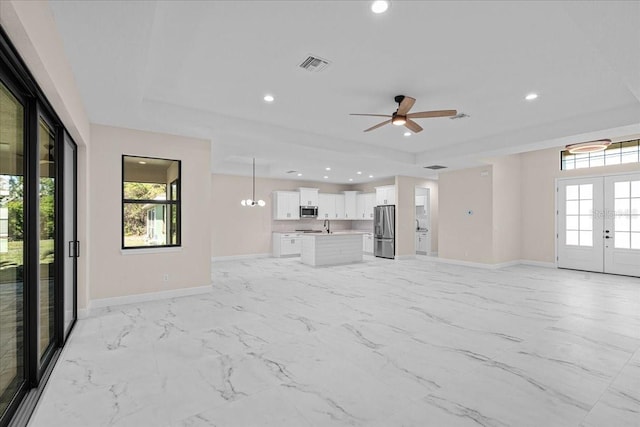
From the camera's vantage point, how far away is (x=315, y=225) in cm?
1151

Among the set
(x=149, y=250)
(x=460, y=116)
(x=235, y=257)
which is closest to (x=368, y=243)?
(x=235, y=257)

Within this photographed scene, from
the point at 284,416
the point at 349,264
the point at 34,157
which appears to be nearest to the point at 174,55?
the point at 34,157

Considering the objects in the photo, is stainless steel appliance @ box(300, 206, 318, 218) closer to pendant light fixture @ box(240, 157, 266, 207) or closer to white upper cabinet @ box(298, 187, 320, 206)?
white upper cabinet @ box(298, 187, 320, 206)

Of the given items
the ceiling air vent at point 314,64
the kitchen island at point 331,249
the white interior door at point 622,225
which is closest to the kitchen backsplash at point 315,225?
the kitchen island at point 331,249

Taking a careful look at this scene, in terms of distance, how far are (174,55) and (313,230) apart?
8.63m

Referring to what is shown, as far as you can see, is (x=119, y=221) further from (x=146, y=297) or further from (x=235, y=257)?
(x=235, y=257)

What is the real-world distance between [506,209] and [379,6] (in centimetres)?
744

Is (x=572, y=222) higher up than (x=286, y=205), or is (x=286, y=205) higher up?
(x=286, y=205)

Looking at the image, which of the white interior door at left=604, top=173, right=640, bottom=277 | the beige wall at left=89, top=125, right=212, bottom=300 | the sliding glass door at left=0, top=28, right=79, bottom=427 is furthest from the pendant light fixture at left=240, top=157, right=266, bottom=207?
the white interior door at left=604, top=173, right=640, bottom=277

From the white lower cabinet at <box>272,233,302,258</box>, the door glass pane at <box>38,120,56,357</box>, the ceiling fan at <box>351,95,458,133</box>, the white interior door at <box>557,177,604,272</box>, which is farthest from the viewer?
the white lower cabinet at <box>272,233,302,258</box>

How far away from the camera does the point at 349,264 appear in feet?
28.7

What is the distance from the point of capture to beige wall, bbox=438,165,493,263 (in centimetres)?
791

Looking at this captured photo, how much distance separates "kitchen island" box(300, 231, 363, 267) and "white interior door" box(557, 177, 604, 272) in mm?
5048

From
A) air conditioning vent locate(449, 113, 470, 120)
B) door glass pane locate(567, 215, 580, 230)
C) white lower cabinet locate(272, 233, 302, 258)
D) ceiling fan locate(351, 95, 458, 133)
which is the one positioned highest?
air conditioning vent locate(449, 113, 470, 120)
